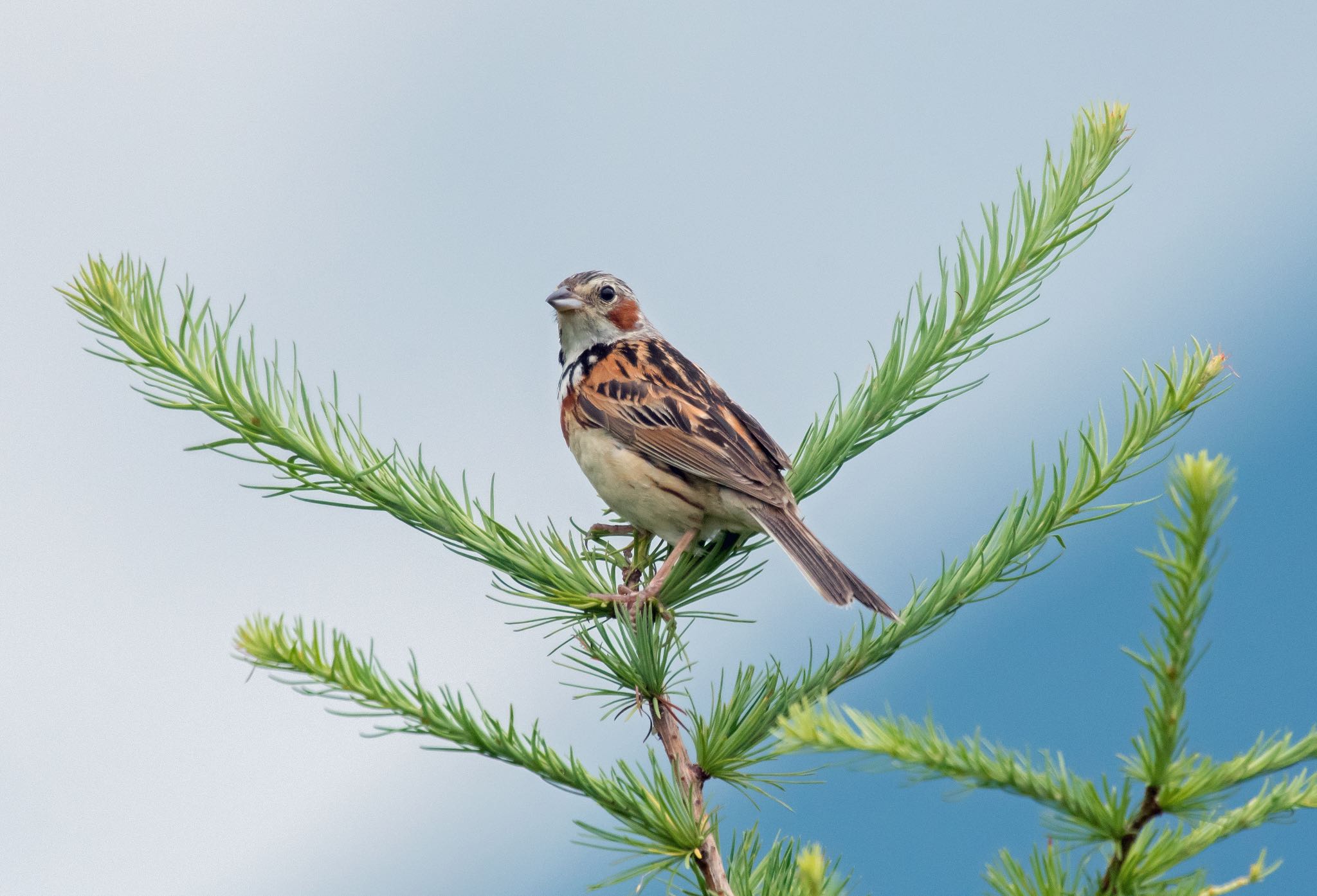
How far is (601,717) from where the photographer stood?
3.04 metres

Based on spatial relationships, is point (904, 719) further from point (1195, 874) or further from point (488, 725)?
point (488, 725)

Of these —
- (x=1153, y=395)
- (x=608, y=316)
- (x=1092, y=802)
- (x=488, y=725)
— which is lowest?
(x=1092, y=802)

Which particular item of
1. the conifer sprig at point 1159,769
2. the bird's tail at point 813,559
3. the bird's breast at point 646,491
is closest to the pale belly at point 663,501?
the bird's breast at point 646,491

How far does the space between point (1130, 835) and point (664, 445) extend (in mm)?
3009

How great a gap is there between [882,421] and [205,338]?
1.93 meters

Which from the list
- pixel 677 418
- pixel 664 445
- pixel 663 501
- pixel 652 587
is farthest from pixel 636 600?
pixel 677 418

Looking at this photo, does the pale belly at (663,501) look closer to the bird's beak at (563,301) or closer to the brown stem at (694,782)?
the bird's beak at (563,301)

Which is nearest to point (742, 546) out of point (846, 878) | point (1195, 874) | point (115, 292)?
point (846, 878)

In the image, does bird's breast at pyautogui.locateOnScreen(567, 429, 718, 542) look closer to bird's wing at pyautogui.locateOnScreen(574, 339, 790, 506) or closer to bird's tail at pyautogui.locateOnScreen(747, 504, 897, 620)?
bird's wing at pyautogui.locateOnScreen(574, 339, 790, 506)

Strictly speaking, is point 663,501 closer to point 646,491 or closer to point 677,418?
point 646,491

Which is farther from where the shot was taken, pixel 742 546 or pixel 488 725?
pixel 742 546

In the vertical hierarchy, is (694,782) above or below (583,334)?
below

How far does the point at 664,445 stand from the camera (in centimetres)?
468

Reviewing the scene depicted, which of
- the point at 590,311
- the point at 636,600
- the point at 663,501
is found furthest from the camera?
the point at 590,311
